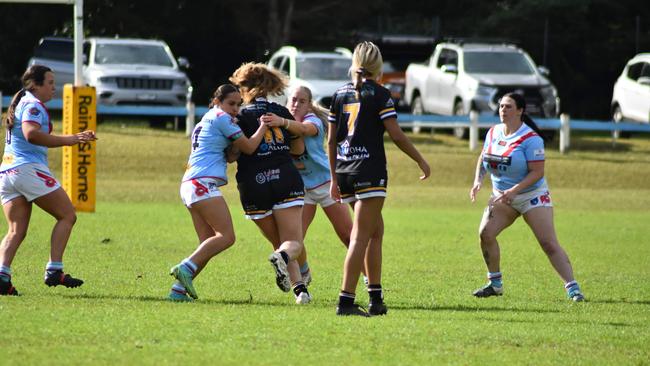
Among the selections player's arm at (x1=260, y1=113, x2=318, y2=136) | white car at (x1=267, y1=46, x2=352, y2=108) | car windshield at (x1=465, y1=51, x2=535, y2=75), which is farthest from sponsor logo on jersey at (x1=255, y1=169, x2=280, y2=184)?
car windshield at (x1=465, y1=51, x2=535, y2=75)

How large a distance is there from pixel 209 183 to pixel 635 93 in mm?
22474

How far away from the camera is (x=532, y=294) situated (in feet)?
35.9

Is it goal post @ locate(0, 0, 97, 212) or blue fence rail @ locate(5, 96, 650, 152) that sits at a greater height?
goal post @ locate(0, 0, 97, 212)

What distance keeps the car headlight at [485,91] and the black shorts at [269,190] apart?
19130 millimetres

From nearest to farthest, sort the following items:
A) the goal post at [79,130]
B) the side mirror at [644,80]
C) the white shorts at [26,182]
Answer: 1. the white shorts at [26,182]
2. the goal post at [79,130]
3. the side mirror at [644,80]

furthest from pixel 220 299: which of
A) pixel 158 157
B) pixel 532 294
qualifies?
pixel 158 157

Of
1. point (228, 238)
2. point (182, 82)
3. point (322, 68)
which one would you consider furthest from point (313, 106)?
point (182, 82)

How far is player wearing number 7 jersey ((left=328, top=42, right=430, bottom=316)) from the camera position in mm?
8766

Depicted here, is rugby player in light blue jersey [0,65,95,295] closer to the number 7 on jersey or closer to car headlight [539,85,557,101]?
the number 7 on jersey

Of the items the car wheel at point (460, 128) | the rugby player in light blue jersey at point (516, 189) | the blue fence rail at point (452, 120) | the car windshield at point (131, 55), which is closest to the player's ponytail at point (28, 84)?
the rugby player in light blue jersey at point (516, 189)

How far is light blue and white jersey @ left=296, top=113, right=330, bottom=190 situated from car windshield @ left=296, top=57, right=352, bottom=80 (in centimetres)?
1774

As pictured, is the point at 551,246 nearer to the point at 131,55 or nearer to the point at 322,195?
the point at 322,195

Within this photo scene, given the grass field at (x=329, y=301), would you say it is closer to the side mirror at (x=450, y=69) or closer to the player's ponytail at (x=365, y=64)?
the player's ponytail at (x=365, y=64)

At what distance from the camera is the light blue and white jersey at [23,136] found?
383 inches
